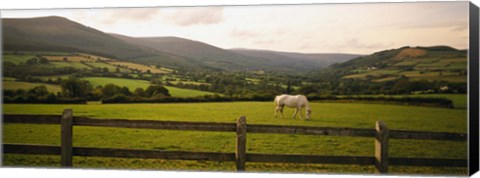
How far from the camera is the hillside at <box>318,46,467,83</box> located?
10297 millimetres

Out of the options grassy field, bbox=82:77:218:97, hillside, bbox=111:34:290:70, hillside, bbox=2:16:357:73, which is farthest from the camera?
grassy field, bbox=82:77:218:97

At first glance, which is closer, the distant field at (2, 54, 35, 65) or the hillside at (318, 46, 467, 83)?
the hillside at (318, 46, 467, 83)

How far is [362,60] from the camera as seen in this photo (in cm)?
1084

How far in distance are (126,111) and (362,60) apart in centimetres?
373

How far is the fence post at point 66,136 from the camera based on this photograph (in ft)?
34.7

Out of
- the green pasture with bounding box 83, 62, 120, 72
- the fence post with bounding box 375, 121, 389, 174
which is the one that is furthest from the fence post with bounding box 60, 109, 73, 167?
the fence post with bounding box 375, 121, 389, 174

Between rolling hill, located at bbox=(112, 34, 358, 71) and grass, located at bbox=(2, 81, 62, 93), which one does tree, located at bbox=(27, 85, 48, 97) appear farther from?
rolling hill, located at bbox=(112, 34, 358, 71)

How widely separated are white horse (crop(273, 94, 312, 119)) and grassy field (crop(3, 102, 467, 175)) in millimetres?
90

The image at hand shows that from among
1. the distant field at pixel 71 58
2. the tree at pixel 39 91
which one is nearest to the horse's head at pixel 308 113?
the distant field at pixel 71 58

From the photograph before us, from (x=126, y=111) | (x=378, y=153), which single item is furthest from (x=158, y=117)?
(x=378, y=153)

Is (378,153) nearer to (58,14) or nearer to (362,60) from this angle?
(362,60)

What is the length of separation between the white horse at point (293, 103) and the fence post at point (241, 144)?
105 centimetres

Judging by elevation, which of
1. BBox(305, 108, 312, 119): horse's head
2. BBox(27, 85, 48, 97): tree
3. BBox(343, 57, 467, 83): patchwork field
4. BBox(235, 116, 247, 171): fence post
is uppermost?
BBox(343, 57, 467, 83): patchwork field

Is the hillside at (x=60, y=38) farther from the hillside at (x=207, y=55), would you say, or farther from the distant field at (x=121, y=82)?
the distant field at (x=121, y=82)
